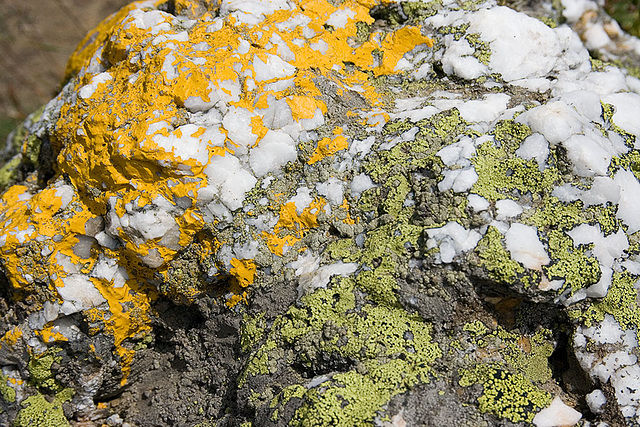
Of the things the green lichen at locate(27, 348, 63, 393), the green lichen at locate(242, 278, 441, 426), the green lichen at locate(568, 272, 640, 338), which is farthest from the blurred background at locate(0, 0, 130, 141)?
the green lichen at locate(568, 272, 640, 338)

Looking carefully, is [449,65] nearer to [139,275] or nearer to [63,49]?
[139,275]

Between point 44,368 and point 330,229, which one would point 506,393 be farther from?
point 44,368

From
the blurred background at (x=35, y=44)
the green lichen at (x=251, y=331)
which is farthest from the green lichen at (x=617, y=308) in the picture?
the blurred background at (x=35, y=44)

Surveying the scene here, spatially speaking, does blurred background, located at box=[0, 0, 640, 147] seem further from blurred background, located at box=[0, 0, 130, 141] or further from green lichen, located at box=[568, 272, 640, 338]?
green lichen, located at box=[568, 272, 640, 338]

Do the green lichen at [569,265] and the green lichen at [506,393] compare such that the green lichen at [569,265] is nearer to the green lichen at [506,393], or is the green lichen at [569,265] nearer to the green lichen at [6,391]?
the green lichen at [506,393]

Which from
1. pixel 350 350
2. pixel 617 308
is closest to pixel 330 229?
pixel 350 350

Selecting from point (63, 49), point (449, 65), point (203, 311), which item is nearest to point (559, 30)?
point (449, 65)
